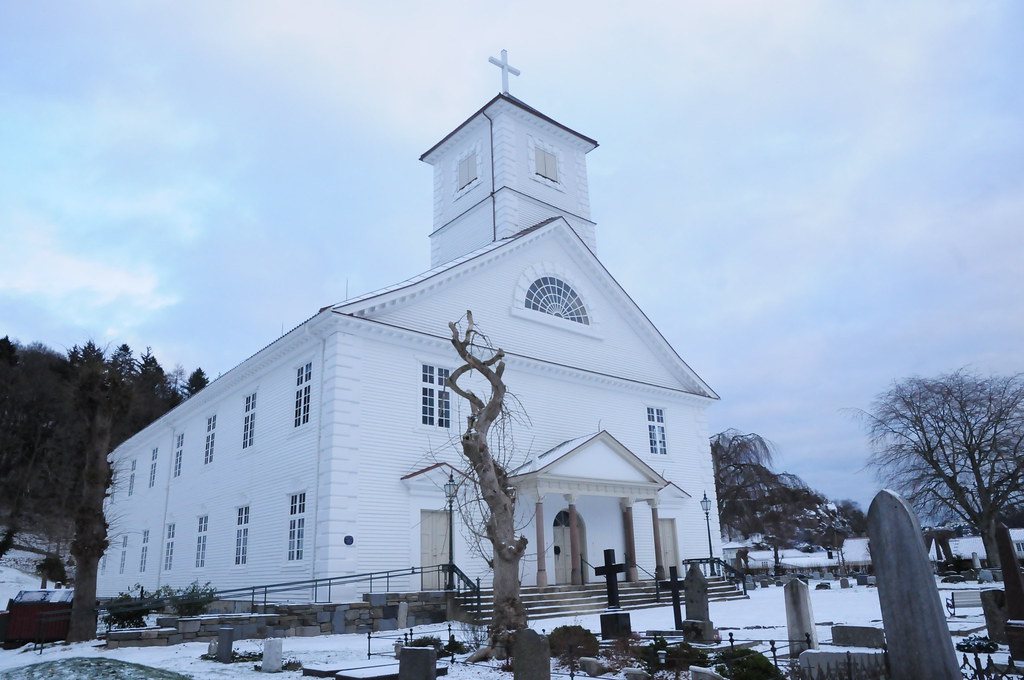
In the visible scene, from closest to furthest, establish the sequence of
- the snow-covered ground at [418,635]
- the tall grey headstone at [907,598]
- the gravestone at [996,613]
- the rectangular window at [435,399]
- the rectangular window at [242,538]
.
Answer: the tall grey headstone at [907,598] → the gravestone at [996,613] → the snow-covered ground at [418,635] → the rectangular window at [435,399] → the rectangular window at [242,538]

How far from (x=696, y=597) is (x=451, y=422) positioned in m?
10.4

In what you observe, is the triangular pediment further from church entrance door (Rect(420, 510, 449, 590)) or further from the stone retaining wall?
the stone retaining wall

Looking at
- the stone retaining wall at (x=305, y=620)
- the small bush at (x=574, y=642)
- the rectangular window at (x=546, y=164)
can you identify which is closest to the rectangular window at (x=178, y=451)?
the stone retaining wall at (x=305, y=620)

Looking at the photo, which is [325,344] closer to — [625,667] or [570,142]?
[625,667]

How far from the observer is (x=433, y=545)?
68.3ft

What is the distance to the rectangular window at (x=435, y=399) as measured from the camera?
22094 millimetres

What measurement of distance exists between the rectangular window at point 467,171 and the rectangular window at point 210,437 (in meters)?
13.6

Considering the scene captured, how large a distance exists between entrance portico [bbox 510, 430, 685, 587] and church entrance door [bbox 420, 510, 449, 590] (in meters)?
2.49

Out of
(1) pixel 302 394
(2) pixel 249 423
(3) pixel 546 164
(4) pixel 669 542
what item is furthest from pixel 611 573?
(3) pixel 546 164

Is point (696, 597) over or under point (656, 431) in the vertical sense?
under

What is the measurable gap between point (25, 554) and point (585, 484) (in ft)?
149

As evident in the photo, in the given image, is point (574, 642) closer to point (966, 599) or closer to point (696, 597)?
point (696, 597)

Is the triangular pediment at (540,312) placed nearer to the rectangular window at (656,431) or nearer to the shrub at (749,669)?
the rectangular window at (656,431)

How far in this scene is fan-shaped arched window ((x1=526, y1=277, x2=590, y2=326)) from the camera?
26078 mm
